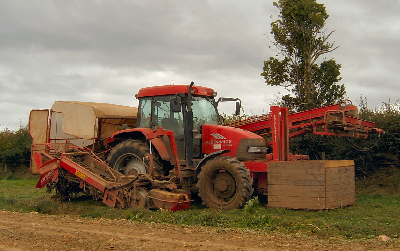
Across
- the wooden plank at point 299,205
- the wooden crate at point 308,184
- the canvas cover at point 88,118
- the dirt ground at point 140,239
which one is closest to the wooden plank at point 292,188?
the wooden crate at point 308,184

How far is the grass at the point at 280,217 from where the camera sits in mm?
7039

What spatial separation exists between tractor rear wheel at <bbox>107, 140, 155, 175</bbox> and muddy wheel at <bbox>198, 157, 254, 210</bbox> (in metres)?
1.47

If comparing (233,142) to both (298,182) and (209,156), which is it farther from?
(298,182)

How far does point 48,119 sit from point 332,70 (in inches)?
400

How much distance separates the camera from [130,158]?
36.2 feet

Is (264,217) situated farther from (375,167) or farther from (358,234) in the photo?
(375,167)

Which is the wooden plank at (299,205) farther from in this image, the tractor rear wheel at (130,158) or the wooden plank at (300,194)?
the tractor rear wheel at (130,158)

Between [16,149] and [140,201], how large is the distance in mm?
18515

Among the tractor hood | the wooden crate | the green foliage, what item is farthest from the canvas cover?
the green foliage

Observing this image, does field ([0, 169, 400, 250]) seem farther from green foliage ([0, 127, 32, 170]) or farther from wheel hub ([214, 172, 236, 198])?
green foliage ([0, 127, 32, 170])

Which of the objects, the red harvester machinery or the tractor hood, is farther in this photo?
the tractor hood

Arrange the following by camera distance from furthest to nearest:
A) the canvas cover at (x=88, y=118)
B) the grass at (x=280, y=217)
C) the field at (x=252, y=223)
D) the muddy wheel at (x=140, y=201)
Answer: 1. the canvas cover at (x=88, y=118)
2. the muddy wheel at (x=140, y=201)
3. the grass at (x=280, y=217)
4. the field at (x=252, y=223)

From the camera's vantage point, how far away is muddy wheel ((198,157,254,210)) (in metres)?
9.35

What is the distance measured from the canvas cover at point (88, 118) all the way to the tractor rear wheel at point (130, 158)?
1180 millimetres
